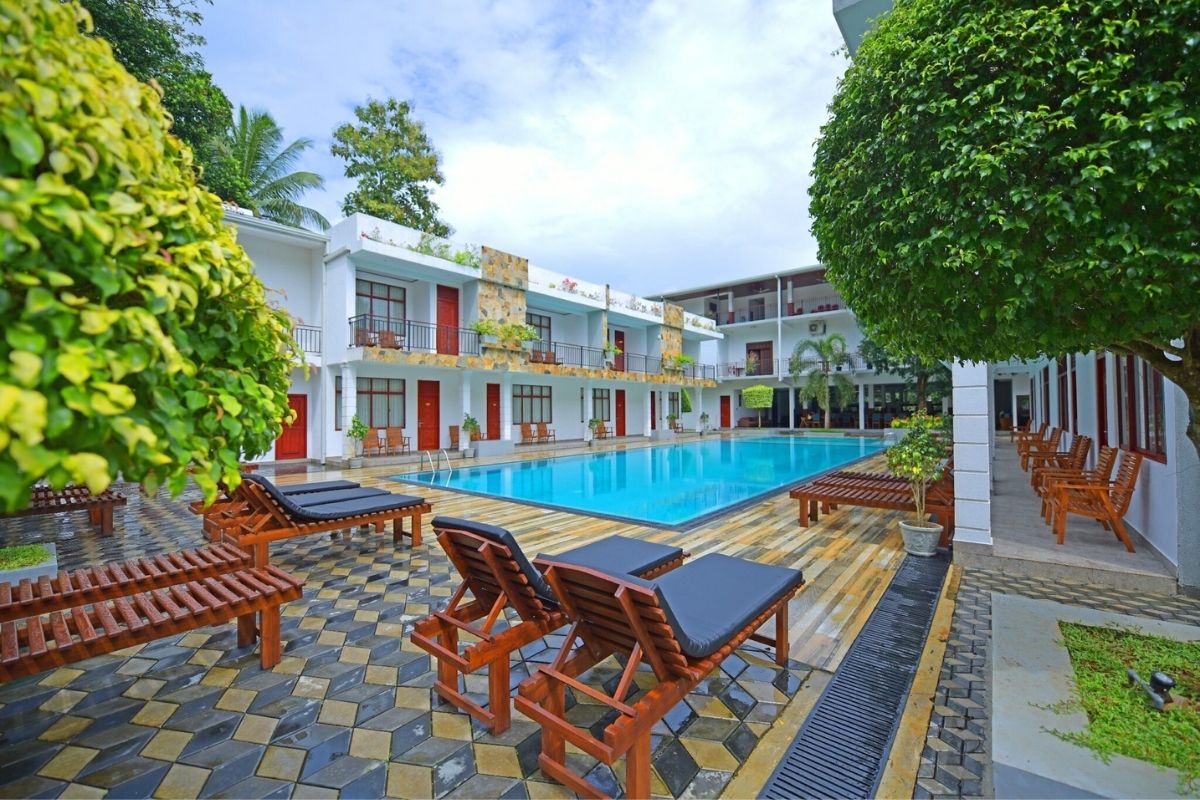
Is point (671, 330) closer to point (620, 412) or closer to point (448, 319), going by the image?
point (620, 412)

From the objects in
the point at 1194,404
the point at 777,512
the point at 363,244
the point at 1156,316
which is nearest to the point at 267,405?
the point at 1156,316

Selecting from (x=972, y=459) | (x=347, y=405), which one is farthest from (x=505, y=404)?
(x=972, y=459)

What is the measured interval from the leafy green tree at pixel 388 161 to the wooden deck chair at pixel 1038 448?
2169cm

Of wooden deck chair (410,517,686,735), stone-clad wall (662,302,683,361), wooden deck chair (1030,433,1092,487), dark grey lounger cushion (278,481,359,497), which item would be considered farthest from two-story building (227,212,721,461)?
wooden deck chair (1030,433,1092,487)

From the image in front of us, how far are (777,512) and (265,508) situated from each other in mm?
5952

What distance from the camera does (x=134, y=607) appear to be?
2.59 m

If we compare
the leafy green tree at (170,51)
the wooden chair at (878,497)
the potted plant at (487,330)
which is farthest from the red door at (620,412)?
the wooden chair at (878,497)

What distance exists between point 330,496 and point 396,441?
10.5 meters

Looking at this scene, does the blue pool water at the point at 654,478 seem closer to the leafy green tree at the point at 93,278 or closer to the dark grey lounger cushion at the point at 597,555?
the dark grey lounger cushion at the point at 597,555

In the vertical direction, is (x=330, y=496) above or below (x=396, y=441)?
above

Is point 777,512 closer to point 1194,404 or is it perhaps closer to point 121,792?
point 1194,404

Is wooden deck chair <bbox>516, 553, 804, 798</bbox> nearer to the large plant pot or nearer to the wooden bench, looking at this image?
the wooden bench

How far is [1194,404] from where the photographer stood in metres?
2.16

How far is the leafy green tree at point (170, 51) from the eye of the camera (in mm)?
10367
